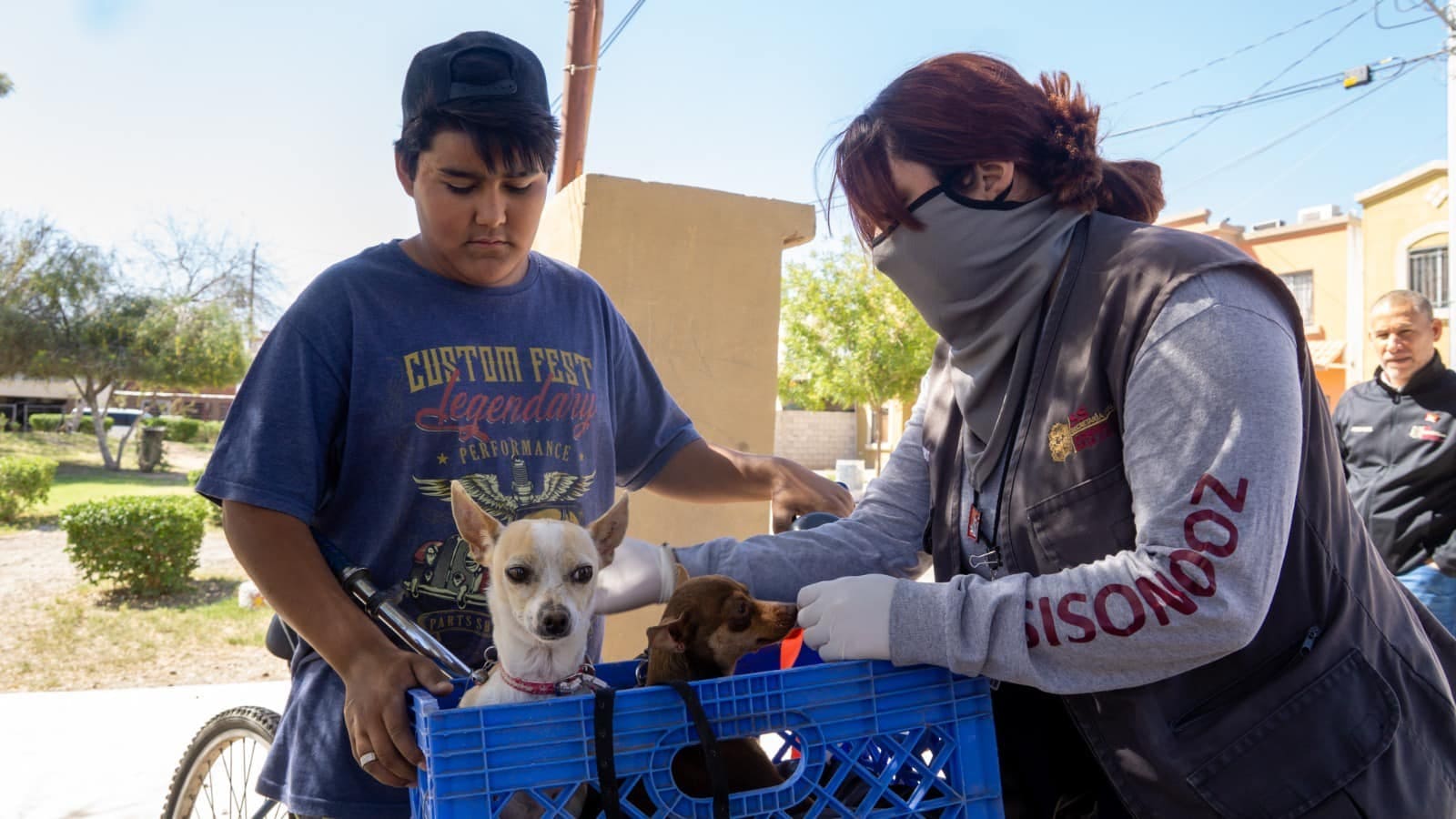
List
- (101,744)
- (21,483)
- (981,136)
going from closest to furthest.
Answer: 1. (981,136)
2. (101,744)
3. (21,483)

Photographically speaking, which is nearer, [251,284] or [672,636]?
[672,636]

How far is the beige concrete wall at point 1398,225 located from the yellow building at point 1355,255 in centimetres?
2

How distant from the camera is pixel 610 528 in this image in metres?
1.71

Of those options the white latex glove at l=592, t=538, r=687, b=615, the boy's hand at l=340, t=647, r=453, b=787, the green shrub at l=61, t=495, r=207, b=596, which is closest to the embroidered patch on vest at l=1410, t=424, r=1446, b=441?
the white latex glove at l=592, t=538, r=687, b=615

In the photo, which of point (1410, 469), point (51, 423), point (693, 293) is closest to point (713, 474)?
point (693, 293)

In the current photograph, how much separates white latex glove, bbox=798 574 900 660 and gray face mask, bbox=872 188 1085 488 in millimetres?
400

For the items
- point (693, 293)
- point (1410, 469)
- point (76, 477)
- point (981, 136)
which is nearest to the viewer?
point (981, 136)

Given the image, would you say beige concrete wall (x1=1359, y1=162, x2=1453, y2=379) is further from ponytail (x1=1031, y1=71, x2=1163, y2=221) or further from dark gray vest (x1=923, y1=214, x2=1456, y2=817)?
dark gray vest (x1=923, y1=214, x2=1456, y2=817)

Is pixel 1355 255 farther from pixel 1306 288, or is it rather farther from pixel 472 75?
pixel 472 75

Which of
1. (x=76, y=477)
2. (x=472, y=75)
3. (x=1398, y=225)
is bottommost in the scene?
(x=76, y=477)

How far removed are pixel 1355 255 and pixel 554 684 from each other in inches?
1166

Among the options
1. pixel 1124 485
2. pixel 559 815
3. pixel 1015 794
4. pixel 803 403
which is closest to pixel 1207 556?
pixel 1124 485

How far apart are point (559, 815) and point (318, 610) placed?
62 cm

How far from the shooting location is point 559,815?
1.26 meters
